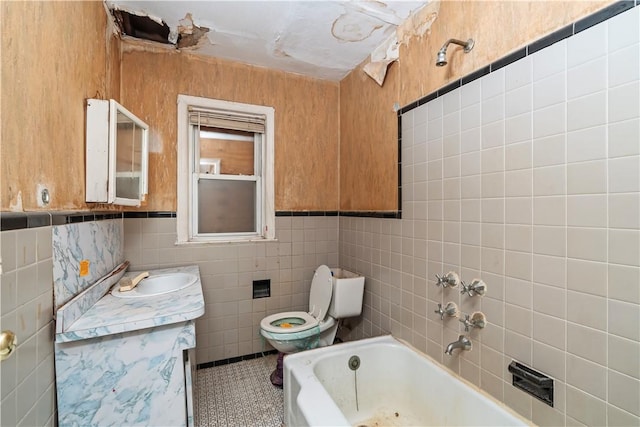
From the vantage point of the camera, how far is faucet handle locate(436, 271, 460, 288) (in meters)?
1.45

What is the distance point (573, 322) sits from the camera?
1012 mm

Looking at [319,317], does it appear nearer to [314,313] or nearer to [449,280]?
[314,313]

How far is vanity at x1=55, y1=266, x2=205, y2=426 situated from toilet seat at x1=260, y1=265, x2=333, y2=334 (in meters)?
0.73

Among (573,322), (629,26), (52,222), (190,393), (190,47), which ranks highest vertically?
(190,47)

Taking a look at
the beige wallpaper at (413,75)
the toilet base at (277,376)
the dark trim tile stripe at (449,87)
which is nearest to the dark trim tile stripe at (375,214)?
the beige wallpaper at (413,75)

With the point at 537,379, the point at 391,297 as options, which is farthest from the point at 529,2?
the point at 391,297

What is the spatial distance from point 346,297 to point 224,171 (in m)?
1.45

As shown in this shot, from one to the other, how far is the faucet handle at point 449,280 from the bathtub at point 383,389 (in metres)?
0.44

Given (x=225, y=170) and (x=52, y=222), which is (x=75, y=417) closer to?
(x=52, y=222)

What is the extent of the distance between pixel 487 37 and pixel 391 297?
60.2 inches

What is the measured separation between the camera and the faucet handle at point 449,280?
1.45 m

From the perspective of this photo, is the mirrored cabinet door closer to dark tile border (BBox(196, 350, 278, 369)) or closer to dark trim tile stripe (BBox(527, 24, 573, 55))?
dark tile border (BBox(196, 350, 278, 369))

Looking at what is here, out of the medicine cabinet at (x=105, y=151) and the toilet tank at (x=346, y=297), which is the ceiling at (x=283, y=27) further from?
the toilet tank at (x=346, y=297)

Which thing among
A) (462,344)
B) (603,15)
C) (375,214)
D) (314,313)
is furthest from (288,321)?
(603,15)
